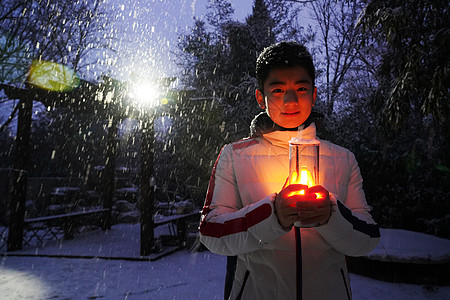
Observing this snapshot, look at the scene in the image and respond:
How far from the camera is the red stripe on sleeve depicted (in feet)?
4.13

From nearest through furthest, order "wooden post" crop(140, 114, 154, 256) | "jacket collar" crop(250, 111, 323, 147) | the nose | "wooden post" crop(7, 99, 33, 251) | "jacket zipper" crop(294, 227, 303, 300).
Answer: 1. "jacket zipper" crop(294, 227, 303, 300)
2. the nose
3. "jacket collar" crop(250, 111, 323, 147)
4. "wooden post" crop(140, 114, 154, 256)
5. "wooden post" crop(7, 99, 33, 251)

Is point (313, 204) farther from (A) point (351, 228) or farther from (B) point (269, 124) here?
(B) point (269, 124)

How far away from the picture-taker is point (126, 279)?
6141 mm

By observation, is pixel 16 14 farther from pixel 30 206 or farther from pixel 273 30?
pixel 273 30

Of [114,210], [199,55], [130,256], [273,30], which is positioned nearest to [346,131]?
[273,30]

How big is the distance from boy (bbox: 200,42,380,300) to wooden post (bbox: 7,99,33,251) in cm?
888

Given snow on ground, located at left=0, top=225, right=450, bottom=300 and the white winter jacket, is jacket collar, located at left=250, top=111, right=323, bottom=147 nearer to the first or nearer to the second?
the white winter jacket

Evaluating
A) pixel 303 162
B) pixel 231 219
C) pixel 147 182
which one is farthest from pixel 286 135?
pixel 147 182

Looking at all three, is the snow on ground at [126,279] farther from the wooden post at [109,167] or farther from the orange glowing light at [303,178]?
the orange glowing light at [303,178]

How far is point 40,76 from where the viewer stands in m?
11.8

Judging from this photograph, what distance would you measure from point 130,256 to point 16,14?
1021 cm

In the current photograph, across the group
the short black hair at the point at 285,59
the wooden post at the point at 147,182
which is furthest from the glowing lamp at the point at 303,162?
the wooden post at the point at 147,182

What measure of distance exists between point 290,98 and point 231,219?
0.62 metres

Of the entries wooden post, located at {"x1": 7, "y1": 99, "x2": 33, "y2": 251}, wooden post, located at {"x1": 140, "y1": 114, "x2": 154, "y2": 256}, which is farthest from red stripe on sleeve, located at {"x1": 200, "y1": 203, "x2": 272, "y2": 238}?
wooden post, located at {"x1": 7, "y1": 99, "x2": 33, "y2": 251}
